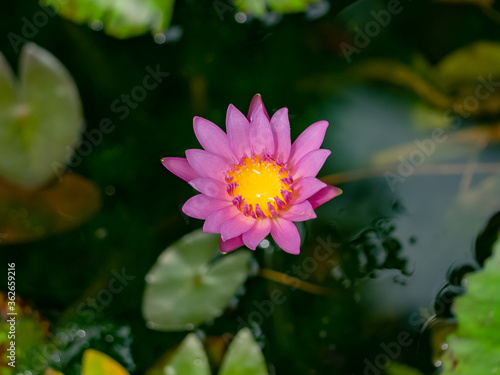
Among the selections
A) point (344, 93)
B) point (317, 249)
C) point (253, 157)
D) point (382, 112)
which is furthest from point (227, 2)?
point (317, 249)

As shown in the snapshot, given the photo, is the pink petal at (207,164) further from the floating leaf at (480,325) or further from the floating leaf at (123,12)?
the floating leaf at (480,325)

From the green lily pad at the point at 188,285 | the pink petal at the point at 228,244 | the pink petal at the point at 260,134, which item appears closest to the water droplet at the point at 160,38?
the green lily pad at the point at 188,285

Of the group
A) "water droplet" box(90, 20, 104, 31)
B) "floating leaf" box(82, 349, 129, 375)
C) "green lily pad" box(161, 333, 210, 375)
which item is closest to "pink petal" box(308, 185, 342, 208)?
"green lily pad" box(161, 333, 210, 375)

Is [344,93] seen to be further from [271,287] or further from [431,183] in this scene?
[271,287]

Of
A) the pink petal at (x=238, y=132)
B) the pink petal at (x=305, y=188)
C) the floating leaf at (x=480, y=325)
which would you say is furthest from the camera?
the floating leaf at (x=480, y=325)

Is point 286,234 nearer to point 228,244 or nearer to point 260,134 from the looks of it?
point 228,244

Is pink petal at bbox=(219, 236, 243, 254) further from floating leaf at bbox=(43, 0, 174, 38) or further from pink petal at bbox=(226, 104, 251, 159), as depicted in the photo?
floating leaf at bbox=(43, 0, 174, 38)

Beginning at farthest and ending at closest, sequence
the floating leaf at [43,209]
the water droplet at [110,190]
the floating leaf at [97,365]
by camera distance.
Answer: the water droplet at [110,190]
the floating leaf at [43,209]
the floating leaf at [97,365]
